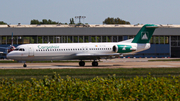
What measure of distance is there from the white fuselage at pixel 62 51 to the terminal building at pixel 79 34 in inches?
1129

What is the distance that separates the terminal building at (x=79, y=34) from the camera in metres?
72.6

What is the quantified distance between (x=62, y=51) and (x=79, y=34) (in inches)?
1297

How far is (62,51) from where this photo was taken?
136 feet

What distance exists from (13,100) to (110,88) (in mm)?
4234

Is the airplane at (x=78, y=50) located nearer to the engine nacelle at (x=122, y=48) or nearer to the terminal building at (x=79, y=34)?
the engine nacelle at (x=122, y=48)

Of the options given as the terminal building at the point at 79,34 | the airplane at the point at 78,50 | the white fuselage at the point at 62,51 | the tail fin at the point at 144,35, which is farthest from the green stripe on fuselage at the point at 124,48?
the terminal building at the point at 79,34

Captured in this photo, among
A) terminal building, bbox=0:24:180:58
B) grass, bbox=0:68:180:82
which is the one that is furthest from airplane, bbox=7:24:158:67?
terminal building, bbox=0:24:180:58

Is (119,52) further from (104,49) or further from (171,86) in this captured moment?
(171,86)

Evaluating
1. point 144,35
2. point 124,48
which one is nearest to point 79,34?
point 144,35

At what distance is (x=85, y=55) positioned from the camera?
42031 mm

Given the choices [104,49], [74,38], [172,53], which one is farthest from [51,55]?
[172,53]

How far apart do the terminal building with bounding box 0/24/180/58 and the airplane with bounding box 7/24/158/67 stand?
2843 centimetres

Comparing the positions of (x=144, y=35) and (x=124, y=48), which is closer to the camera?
(x=124, y=48)

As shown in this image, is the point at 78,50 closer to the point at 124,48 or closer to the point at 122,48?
the point at 122,48
